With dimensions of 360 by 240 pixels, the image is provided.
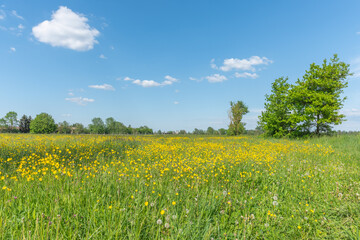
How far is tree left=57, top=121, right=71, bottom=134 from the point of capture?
76.7 meters

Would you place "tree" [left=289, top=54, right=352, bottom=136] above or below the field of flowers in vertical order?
above

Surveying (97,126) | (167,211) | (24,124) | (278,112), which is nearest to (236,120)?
(278,112)

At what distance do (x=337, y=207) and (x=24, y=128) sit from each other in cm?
9695

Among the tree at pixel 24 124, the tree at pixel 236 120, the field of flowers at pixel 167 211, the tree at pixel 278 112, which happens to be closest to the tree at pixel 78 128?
the tree at pixel 24 124

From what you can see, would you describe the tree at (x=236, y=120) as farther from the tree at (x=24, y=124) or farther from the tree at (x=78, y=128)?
the tree at (x=24, y=124)

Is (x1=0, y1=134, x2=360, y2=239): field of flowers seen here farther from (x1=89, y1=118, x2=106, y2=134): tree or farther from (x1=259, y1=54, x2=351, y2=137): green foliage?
(x1=89, y1=118, x2=106, y2=134): tree

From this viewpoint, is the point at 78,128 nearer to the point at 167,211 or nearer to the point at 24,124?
the point at 24,124

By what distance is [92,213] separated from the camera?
2.83 meters

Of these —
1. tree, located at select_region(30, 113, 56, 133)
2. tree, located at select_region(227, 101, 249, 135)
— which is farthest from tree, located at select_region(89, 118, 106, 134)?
tree, located at select_region(227, 101, 249, 135)

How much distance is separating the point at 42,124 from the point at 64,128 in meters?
12.0

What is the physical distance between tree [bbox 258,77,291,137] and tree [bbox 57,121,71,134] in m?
77.5

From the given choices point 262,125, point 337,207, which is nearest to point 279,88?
point 262,125

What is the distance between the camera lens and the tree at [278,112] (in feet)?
87.1

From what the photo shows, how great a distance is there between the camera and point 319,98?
22.1 meters
